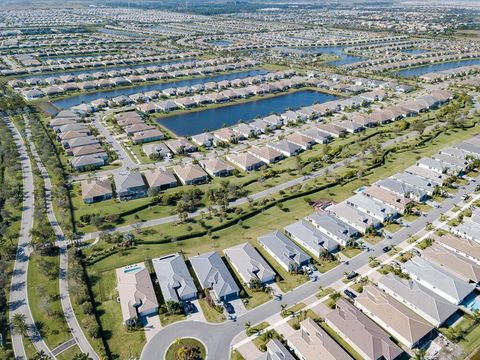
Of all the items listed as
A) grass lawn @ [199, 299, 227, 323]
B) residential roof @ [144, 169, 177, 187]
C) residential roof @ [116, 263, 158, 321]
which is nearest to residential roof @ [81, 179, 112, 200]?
residential roof @ [144, 169, 177, 187]

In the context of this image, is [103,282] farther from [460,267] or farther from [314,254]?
[460,267]

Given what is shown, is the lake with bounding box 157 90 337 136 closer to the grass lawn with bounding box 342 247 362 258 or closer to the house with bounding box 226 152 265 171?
the house with bounding box 226 152 265 171

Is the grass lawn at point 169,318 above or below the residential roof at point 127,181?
below

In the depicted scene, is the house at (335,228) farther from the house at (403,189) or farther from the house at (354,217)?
the house at (403,189)

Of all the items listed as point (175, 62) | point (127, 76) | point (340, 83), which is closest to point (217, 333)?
point (340, 83)

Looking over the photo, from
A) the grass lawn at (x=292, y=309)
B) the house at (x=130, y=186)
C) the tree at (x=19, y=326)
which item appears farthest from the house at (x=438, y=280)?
the tree at (x=19, y=326)

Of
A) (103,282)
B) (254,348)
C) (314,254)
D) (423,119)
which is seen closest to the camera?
(254,348)
